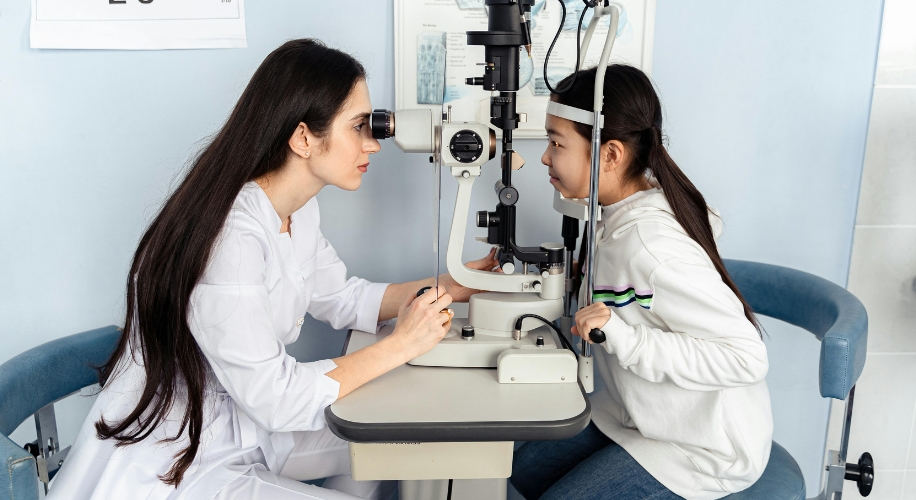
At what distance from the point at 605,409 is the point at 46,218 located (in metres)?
1.36

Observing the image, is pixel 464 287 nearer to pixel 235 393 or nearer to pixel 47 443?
pixel 235 393

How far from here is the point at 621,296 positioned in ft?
3.96

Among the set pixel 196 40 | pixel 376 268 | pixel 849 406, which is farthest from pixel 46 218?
pixel 849 406

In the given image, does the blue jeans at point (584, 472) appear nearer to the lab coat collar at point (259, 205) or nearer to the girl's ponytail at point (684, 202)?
the girl's ponytail at point (684, 202)

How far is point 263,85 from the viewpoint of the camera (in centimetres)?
117

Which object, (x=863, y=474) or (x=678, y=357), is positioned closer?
(x=678, y=357)

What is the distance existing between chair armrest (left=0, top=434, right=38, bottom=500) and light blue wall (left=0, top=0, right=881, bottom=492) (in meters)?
0.83

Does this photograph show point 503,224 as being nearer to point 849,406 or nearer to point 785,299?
point 785,299

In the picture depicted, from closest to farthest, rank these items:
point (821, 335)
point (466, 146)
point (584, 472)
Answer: point (466, 146)
point (584, 472)
point (821, 335)

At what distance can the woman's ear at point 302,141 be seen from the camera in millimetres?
1198

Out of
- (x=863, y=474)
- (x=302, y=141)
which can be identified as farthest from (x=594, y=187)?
(x=863, y=474)

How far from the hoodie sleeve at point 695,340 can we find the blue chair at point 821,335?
20cm

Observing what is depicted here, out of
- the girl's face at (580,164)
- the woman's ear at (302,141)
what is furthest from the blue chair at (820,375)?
the woman's ear at (302,141)

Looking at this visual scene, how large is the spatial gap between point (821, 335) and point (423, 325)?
795 mm
